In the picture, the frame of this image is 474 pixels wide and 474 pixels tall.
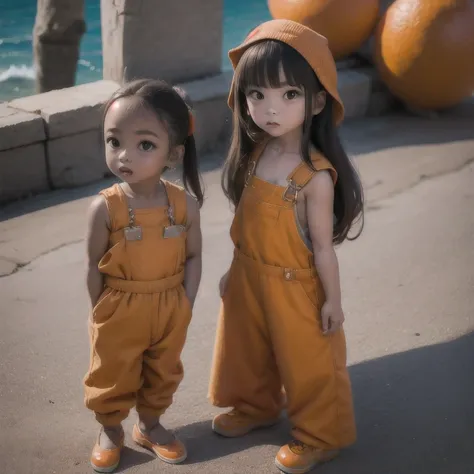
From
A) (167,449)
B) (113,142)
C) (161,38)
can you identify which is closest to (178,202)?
(113,142)

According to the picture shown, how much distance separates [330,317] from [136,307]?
0.61 metres

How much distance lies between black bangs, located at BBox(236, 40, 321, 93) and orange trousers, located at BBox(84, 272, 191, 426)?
0.67 m

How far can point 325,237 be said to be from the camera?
2514mm

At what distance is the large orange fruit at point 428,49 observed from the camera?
5676 mm

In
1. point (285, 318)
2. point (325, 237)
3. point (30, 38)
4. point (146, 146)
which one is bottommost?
point (30, 38)

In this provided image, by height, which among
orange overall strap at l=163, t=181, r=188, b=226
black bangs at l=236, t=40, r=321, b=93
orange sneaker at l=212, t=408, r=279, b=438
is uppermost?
black bangs at l=236, t=40, r=321, b=93

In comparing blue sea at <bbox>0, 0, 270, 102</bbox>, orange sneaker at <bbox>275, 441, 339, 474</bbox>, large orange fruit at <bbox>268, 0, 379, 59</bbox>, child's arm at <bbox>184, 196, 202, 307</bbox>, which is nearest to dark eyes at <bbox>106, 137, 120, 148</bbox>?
child's arm at <bbox>184, 196, 202, 307</bbox>

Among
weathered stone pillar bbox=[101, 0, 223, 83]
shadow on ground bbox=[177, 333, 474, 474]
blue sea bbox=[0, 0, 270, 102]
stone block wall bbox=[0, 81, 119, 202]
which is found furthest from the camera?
blue sea bbox=[0, 0, 270, 102]

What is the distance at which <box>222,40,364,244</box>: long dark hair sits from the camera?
7.88ft

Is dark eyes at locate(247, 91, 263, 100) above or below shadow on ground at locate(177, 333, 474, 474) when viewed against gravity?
above

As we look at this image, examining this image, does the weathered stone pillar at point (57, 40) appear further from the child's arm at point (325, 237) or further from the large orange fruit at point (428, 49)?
the child's arm at point (325, 237)

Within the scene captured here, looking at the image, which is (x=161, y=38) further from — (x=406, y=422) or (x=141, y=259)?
(x=406, y=422)

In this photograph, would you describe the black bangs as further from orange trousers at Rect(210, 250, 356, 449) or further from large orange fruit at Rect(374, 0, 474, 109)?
large orange fruit at Rect(374, 0, 474, 109)

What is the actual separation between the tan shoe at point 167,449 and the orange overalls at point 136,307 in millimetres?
168
